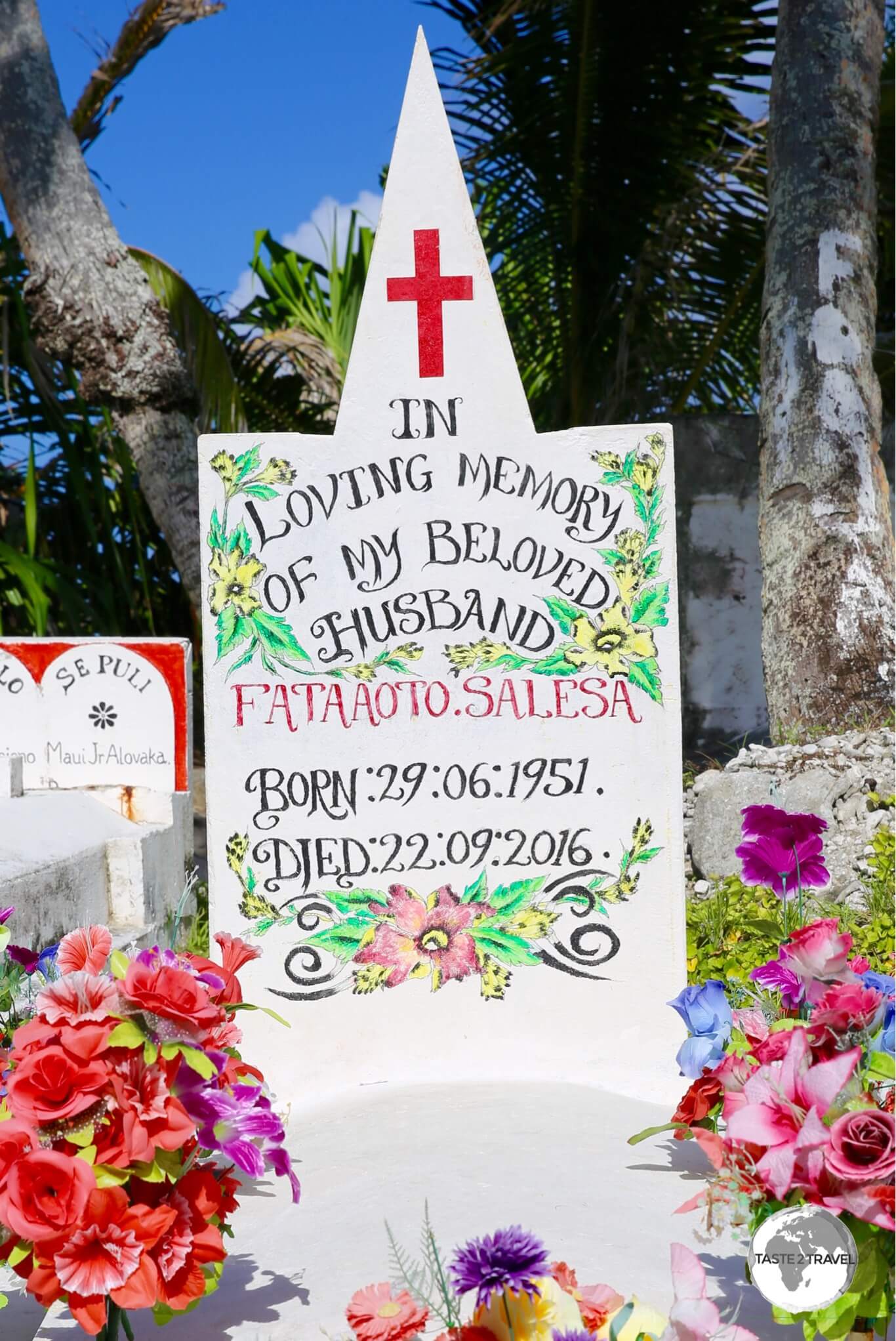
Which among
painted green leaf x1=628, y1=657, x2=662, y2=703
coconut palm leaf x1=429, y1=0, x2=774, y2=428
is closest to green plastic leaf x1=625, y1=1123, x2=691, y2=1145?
painted green leaf x1=628, y1=657, x2=662, y2=703

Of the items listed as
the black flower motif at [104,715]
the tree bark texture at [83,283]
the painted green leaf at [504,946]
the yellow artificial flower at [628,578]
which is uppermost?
the tree bark texture at [83,283]

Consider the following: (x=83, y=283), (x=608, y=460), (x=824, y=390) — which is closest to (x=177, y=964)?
(x=608, y=460)

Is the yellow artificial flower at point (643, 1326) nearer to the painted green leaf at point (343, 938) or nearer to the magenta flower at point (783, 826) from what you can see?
the magenta flower at point (783, 826)

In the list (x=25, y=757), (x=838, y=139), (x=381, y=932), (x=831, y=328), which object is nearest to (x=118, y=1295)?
(x=381, y=932)

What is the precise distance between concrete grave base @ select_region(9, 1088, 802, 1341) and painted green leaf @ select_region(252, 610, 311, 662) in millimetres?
1221

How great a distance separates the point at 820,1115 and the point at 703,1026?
75cm

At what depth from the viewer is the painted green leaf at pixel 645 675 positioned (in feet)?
11.5

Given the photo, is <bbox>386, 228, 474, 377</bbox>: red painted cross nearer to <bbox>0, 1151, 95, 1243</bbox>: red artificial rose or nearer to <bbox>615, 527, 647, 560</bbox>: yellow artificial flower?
<bbox>615, 527, 647, 560</bbox>: yellow artificial flower

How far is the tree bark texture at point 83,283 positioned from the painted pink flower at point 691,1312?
5023 millimetres

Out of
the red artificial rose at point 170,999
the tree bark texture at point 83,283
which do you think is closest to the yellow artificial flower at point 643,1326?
the red artificial rose at point 170,999

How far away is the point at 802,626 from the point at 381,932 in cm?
258

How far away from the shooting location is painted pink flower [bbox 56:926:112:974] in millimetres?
2105

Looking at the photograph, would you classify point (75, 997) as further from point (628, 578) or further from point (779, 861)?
point (628, 578)

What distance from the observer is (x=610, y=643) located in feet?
11.6
